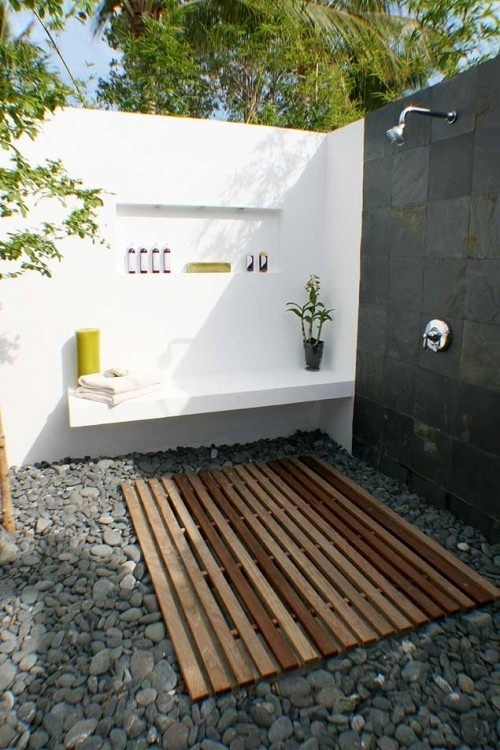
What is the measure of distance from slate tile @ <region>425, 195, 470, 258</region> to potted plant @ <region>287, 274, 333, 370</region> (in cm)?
108

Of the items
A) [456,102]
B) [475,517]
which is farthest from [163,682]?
[456,102]

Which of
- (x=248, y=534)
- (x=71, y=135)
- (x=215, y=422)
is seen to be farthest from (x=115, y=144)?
(x=248, y=534)

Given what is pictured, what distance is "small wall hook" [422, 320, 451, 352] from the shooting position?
2.74 meters

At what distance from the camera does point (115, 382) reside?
10.4 ft

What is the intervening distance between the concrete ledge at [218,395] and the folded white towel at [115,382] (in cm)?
8

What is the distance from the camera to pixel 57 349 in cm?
337

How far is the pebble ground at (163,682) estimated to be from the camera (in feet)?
5.23

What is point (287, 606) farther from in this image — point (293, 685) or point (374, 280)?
point (374, 280)

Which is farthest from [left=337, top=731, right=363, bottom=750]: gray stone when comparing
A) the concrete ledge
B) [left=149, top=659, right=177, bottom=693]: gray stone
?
the concrete ledge

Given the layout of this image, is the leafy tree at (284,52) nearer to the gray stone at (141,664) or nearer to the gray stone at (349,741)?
the gray stone at (141,664)

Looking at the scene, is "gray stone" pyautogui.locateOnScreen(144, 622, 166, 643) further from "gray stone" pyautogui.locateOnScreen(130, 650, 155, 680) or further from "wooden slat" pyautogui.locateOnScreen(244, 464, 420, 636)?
"wooden slat" pyautogui.locateOnScreen(244, 464, 420, 636)

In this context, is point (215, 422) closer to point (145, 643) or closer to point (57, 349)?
point (57, 349)

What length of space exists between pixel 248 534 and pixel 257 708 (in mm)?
1056

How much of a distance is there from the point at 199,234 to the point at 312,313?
976mm
